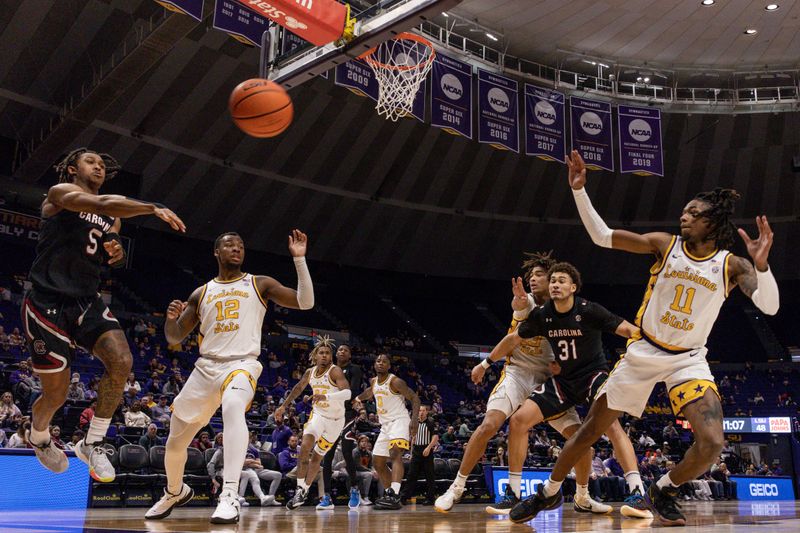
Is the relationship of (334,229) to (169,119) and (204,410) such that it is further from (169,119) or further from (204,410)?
(204,410)

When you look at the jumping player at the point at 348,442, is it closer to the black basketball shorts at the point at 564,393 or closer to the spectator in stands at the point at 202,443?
the spectator in stands at the point at 202,443

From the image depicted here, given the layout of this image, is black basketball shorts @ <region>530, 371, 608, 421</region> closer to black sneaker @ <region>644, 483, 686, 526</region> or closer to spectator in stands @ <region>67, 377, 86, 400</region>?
black sneaker @ <region>644, 483, 686, 526</region>

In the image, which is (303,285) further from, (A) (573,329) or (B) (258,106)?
(B) (258,106)

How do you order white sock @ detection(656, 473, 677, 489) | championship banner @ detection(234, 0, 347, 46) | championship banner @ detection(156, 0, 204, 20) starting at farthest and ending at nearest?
championship banner @ detection(156, 0, 204, 20) → championship banner @ detection(234, 0, 347, 46) → white sock @ detection(656, 473, 677, 489)

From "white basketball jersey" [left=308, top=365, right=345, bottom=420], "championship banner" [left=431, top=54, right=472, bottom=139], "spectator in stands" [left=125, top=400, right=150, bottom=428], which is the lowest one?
"spectator in stands" [left=125, top=400, right=150, bottom=428]

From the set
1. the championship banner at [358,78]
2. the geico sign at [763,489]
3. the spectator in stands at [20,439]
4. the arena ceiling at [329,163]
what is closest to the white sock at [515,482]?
the spectator in stands at [20,439]

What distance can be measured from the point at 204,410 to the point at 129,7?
15.2 metres

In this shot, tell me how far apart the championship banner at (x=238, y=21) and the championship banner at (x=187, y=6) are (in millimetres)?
474

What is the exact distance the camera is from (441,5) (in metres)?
8.73

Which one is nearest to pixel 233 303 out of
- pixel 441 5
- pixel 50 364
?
pixel 50 364

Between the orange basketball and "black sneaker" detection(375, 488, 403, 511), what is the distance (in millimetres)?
5427

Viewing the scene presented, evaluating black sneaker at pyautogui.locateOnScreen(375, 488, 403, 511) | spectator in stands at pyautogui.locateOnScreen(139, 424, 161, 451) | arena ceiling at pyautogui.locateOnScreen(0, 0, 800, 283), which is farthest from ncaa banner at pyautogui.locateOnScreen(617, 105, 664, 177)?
spectator in stands at pyautogui.locateOnScreen(139, 424, 161, 451)

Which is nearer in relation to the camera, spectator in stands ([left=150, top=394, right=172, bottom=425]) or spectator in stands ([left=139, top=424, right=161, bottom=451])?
spectator in stands ([left=139, top=424, right=161, bottom=451])

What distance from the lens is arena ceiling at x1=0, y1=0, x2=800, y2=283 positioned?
61.8 ft
